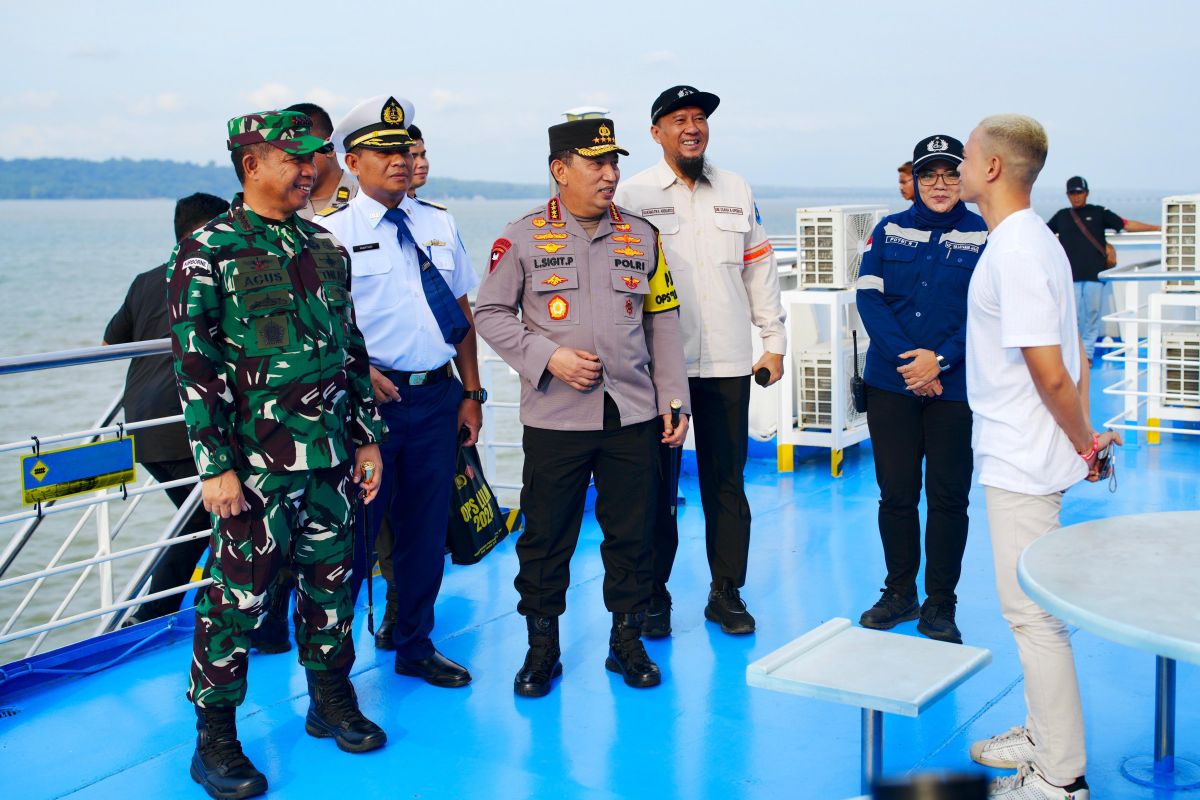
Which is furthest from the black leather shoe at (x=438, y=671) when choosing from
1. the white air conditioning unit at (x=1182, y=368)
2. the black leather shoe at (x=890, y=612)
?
the white air conditioning unit at (x=1182, y=368)

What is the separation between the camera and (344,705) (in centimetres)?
311

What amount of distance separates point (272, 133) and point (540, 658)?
1.68 m

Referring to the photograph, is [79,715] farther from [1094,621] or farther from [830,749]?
[1094,621]

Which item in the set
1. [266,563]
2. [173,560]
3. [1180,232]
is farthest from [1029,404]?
[1180,232]

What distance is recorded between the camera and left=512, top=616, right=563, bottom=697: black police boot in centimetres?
341

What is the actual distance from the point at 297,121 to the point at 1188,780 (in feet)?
8.70

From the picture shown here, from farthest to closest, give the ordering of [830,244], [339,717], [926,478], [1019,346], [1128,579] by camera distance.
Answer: [830,244] < [926,478] < [339,717] < [1019,346] < [1128,579]

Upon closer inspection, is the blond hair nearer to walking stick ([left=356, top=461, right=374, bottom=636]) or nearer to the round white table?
the round white table

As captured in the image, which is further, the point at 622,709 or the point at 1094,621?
the point at 622,709

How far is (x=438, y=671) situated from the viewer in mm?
3512

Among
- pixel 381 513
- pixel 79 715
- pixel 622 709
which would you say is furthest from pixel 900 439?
pixel 79 715

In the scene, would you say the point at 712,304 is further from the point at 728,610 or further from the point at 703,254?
the point at 728,610

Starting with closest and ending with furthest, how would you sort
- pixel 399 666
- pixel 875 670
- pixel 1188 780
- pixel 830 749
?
1. pixel 875 670
2. pixel 1188 780
3. pixel 830 749
4. pixel 399 666

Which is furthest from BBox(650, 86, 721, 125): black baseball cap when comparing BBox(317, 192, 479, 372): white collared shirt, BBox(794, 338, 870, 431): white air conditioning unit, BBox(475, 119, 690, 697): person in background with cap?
BBox(794, 338, 870, 431): white air conditioning unit
